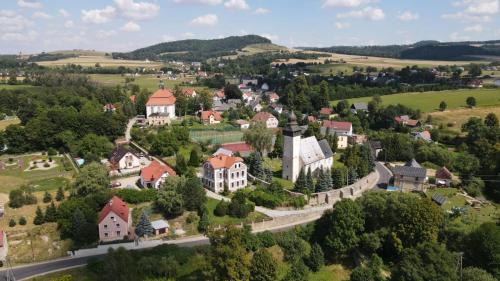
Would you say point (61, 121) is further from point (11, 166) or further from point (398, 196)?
point (398, 196)

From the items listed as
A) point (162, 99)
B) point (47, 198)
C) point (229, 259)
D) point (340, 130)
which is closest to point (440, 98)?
point (340, 130)

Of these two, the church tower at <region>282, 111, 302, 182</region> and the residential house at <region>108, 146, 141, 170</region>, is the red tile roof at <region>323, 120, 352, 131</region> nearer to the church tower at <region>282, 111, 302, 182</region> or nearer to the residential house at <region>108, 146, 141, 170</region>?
the church tower at <region>282, 111, 302, 182</region>

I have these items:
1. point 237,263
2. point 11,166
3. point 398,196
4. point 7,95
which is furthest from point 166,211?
point 7,95

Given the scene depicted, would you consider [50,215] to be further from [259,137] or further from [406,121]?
[406,121]

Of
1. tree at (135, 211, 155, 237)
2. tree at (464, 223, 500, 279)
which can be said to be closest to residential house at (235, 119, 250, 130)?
tree at (135, 211, 155, 237)

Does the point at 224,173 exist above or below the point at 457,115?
below
